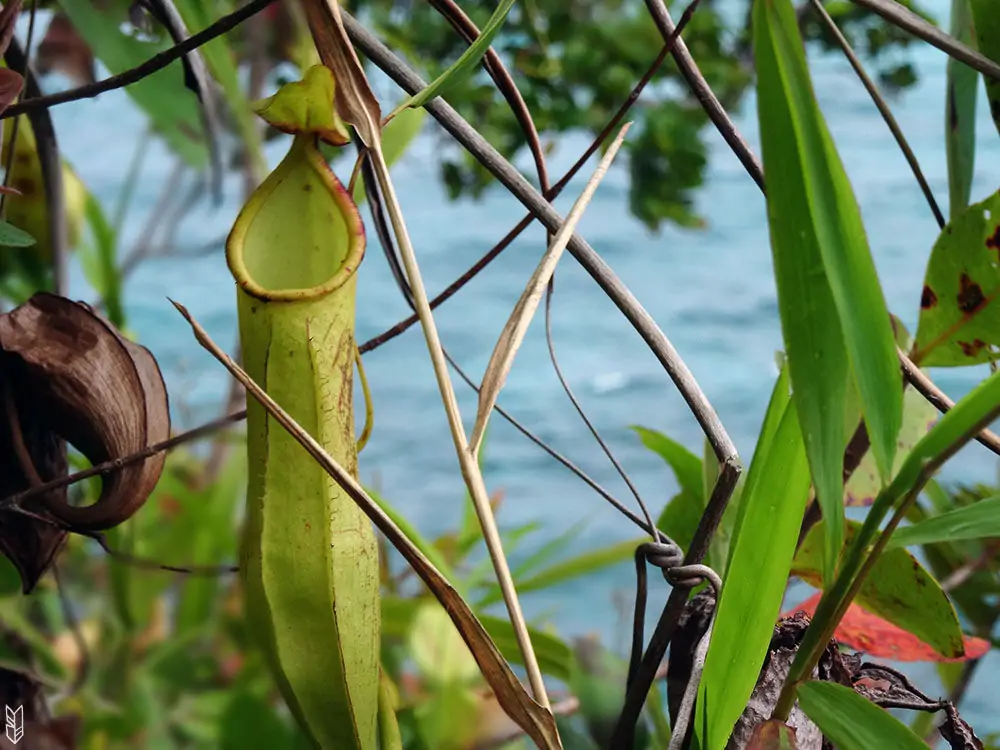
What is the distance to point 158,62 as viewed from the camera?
375mm

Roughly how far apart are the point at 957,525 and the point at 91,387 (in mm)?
346

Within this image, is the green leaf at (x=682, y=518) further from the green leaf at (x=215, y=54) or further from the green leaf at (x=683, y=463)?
the green leaf at (x=215, y=54)

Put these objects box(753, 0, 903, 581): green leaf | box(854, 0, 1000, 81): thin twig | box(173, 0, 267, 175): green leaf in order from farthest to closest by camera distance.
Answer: box(173, 0, 267, 175): green leaf < box(854, 0, 1000, 81): thin twig < box(753, 0, 903, 581): green leaf

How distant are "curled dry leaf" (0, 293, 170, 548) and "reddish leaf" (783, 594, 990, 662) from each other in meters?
0.30

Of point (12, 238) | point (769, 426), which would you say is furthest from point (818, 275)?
point (12, 238)

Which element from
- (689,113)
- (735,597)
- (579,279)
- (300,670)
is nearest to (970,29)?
(735,597)

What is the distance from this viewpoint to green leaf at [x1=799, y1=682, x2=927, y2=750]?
0.27 metres

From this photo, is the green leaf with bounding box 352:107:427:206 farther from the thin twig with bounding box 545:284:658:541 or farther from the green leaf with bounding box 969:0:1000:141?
the green leaf with bounding box 969:0:1000:141

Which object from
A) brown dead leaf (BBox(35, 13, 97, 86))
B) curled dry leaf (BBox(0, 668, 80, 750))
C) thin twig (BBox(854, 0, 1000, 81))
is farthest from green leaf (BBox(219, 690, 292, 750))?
brown dead leaf (BBox(35, 13, 97, 86))

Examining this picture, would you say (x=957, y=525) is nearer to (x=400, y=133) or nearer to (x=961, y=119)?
(x=961, y=119)

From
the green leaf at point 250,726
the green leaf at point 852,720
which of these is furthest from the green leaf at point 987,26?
the green leaf at point 250,726

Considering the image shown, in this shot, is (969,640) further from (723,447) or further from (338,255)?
(338,255)

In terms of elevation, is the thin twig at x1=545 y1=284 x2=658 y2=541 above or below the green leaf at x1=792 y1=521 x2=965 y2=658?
above

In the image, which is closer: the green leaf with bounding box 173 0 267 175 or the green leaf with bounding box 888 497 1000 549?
the green leaf with bounding box 888 497 1000 549
